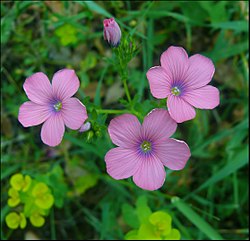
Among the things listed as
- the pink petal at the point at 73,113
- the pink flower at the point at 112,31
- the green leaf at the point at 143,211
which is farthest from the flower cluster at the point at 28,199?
the pink flower at the point at 112,31

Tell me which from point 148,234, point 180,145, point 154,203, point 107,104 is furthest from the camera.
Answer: point 107,104

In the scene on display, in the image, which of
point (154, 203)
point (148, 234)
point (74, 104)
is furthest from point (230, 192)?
point (74, 104)

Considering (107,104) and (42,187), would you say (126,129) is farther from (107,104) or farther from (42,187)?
(107,104)

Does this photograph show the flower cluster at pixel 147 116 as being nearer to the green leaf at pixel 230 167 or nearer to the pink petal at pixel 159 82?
the pink petal at pixel 159 82

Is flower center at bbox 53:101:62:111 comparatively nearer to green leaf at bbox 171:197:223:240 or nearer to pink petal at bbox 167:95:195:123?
pink petal at bbox 167:95:195:123

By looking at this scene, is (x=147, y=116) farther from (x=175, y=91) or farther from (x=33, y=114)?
(x=33, y=114)

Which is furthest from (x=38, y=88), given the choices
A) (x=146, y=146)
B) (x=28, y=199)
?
(x=28, y=199)
